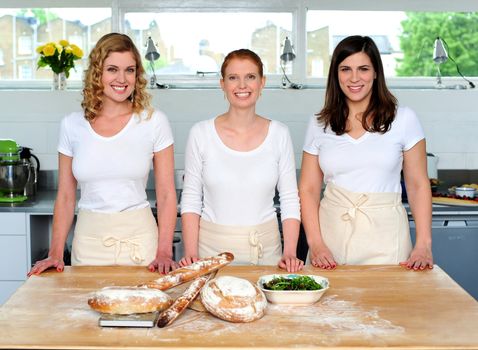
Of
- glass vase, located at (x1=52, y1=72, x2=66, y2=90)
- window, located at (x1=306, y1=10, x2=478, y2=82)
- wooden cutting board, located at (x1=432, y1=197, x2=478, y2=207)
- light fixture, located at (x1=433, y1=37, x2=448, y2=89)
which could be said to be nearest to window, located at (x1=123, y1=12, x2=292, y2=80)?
window, located at (x1=306, y1=10, x2=478, y2=82)

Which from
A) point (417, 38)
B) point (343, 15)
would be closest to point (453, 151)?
point (417, 38)

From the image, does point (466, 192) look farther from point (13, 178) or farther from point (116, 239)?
point (13, 178)

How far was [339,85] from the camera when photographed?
279 centimetres

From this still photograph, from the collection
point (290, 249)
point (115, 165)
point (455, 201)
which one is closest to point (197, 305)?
point (290, 249)

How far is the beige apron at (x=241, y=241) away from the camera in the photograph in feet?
8.68

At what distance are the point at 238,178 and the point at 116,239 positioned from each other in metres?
0.46

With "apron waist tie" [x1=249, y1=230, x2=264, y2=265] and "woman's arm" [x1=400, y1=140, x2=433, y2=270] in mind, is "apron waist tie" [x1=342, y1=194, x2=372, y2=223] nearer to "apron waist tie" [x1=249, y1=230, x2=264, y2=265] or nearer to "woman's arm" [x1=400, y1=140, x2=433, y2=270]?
"woman's arm" [x1=400, y1=140, x2=433, y2=270]

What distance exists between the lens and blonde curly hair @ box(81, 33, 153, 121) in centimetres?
260

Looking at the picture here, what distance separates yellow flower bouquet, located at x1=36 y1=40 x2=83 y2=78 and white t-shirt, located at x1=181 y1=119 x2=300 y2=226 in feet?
7.03

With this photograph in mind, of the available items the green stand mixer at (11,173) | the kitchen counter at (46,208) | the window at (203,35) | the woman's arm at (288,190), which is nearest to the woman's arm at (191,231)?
the woman's arm at (288,190)

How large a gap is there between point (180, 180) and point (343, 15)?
4.78 ft

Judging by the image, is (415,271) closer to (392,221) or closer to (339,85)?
(392,221)

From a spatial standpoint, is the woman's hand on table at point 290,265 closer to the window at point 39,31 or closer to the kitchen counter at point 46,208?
the kitchen counter at point 46,208

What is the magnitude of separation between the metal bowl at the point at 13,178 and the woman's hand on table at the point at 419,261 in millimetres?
2372
